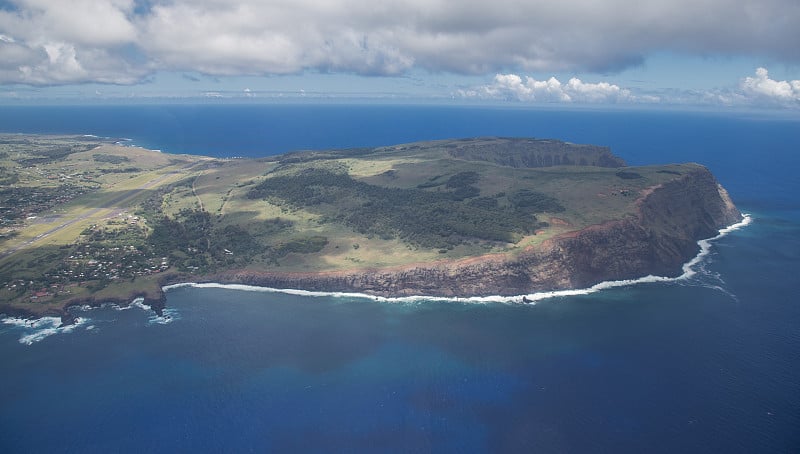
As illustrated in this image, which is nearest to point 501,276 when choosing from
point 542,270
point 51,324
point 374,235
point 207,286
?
point 542,270

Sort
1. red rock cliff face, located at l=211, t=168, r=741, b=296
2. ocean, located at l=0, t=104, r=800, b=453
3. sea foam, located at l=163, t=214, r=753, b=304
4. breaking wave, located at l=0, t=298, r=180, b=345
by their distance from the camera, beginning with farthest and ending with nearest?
red rock cliff face, located at l=211, t=168, r=741, b=296 < sea foam, located at l=163, t=214, r=753, b=304 < breaking wave, located at l=0, t=298, r=180, b=345 < ocean, located at l=0, t=104, r=800, b=453

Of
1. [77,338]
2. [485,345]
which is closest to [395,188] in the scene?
[485,345]

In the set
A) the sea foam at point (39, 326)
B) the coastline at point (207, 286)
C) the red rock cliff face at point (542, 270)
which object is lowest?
the sea foam at point (39, 326)

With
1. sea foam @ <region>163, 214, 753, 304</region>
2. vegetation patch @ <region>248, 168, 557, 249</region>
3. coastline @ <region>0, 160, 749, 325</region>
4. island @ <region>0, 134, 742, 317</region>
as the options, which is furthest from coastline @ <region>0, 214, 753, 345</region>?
vegetation patch @ <region>248, 168, 557, 249</region>

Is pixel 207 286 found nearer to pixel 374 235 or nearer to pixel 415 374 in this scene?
pixel 374 235

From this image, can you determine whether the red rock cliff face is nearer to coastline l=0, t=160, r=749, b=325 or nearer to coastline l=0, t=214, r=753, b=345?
coastline l=0, t=160, r=749, b=325

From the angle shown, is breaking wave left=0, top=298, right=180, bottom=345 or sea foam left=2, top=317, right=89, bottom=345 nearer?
sea foam left=2, top=317, right=89, bottom=345

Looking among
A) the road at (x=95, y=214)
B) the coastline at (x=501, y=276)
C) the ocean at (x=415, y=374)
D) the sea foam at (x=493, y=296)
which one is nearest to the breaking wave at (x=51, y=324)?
the ocean at (x=415, y=374)

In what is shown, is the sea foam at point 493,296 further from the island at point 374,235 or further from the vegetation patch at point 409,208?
the vegetation patch at point 409,208
